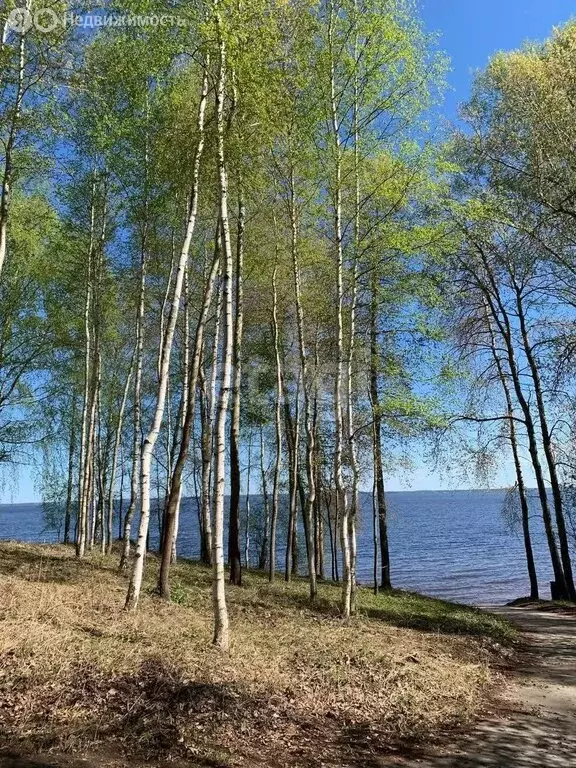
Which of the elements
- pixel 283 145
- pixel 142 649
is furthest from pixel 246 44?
pixel 142 649

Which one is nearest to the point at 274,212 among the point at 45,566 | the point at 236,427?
the point at 236,427

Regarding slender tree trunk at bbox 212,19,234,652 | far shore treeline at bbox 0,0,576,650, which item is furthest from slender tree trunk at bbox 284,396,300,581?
slender tree trunk at bbox 212,19,234,652

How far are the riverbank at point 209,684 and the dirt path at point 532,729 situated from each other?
384mm

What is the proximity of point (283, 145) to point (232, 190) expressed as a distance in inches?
99.7

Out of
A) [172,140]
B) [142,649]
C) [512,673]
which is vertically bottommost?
[512,673]

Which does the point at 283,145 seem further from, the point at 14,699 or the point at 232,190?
the point at 14,699

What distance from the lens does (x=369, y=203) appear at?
13.3 meters

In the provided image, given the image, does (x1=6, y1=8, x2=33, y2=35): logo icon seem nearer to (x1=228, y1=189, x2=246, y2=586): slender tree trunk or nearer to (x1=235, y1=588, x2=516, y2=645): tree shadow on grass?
(x1=228, y1=189, x2=246, y2=586): slender tree trunk

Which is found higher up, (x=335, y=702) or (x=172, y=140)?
(x=172, y=140)

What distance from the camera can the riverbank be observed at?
4.75 metres

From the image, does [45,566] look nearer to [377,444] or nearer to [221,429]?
[221,429]

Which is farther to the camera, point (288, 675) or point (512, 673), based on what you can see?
point (512, 673)

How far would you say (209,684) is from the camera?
5891 millimetres

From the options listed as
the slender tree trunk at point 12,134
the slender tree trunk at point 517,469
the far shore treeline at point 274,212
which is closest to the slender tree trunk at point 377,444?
the far shore treeline at point 274,212
